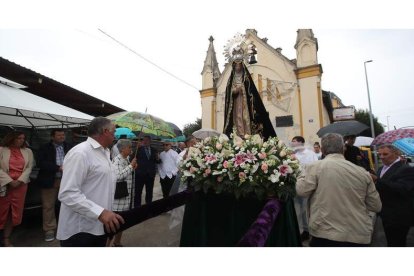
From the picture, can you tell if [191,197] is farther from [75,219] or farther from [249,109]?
[249,109]

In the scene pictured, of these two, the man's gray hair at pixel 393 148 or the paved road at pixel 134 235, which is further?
the paved road at pixel 134 235

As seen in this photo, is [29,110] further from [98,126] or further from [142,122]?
[98,126]

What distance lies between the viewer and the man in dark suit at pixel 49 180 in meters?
4.00

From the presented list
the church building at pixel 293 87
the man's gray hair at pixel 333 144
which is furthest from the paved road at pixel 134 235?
the church building at pixel 293 87

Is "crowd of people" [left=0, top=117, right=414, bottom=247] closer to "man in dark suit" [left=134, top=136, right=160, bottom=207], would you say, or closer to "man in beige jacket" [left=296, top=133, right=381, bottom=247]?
"man in beige jacket" [left=296, top=133, right=381, bottom=247]

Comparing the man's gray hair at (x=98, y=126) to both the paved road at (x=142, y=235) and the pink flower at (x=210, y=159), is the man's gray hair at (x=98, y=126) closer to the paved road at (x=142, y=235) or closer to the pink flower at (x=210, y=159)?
the pink flower at (x=210, y=159)

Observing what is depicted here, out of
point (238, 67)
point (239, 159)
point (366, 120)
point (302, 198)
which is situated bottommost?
point (302, 198)

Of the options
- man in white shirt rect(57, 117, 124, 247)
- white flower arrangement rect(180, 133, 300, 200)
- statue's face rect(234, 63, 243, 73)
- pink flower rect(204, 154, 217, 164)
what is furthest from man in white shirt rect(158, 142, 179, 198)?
man in white shirt rect(57, 117, 124, 247)

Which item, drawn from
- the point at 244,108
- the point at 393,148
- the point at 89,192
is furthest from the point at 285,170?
the point at 244,108

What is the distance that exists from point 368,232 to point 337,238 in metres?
0.28

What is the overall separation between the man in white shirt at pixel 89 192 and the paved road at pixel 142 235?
216 cm

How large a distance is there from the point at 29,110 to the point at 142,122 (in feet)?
7.36

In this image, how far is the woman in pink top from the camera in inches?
137

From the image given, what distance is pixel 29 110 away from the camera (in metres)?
4.15
